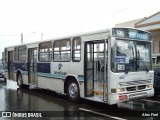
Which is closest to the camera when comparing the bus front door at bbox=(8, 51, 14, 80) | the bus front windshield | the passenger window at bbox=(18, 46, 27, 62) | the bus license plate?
the bus front windshield

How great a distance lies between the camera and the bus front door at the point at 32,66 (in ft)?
47.3

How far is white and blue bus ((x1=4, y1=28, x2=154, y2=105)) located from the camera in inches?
342

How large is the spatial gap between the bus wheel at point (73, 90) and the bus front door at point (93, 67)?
0.68 m

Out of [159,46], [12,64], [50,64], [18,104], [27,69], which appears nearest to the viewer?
[18,104]

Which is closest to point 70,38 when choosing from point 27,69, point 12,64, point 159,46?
point 27,69

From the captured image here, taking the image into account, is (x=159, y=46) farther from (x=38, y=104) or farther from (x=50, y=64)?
(x=38, y=104)

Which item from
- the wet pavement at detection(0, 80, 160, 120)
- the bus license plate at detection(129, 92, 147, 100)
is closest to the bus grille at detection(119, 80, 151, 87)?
the bus license plate at detection(129, 92, 147, 100)

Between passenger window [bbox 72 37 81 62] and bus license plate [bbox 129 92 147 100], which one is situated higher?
passenger window [bbox 72 37 81 62]

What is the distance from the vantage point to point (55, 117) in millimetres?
8133

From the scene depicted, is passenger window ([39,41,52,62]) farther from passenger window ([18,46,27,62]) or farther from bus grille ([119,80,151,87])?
bus grille ([119,80,151,87])

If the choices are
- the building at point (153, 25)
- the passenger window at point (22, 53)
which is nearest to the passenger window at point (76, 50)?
the passenger window at point (22, 53)

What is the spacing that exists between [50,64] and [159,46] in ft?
52.5

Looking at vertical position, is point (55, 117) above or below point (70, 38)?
below

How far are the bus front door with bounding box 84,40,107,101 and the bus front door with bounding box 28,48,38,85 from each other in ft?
16.6
